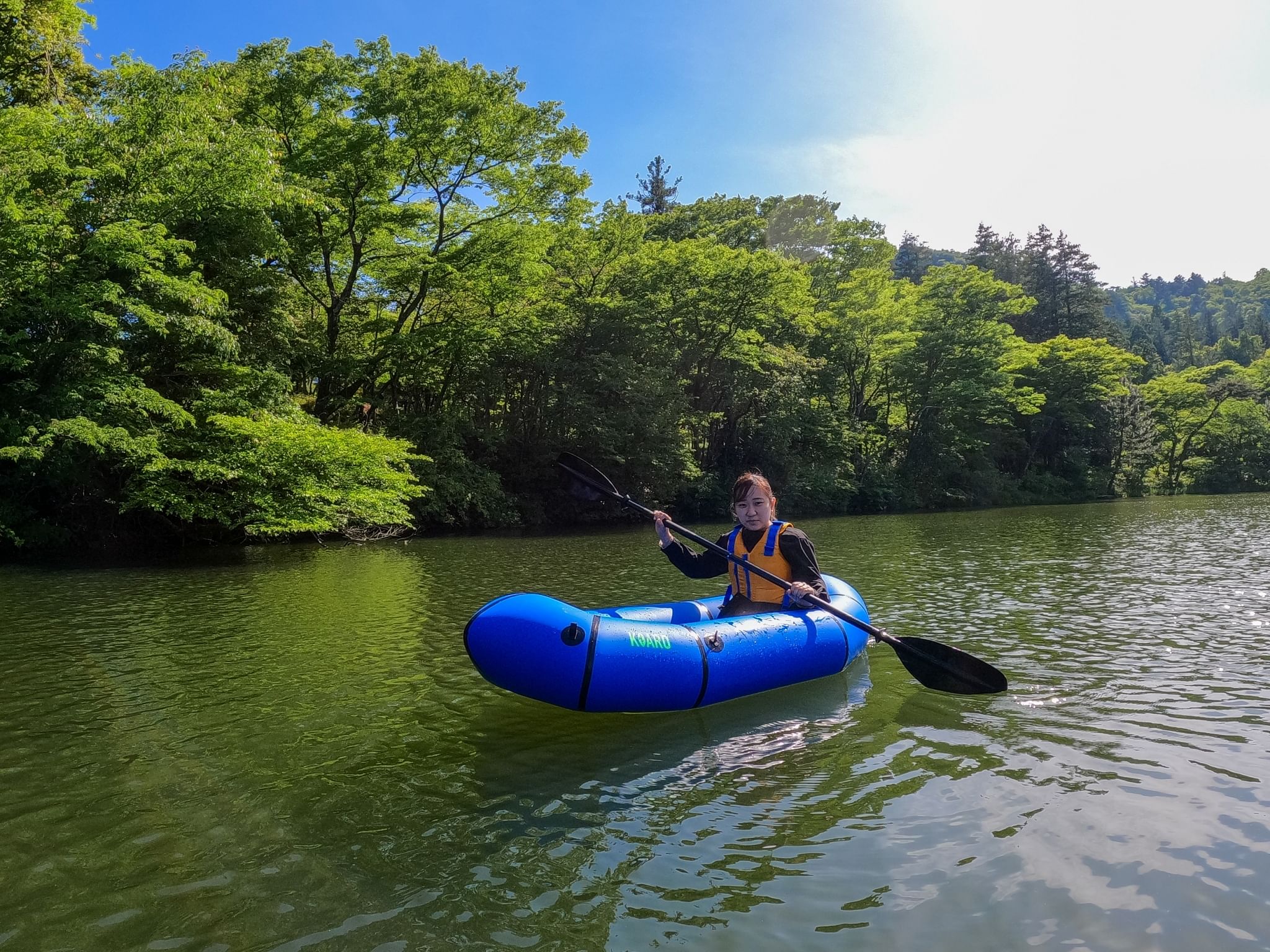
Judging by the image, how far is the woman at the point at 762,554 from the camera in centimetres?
612

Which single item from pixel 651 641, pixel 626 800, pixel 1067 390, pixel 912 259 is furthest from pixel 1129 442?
pixel 626 800

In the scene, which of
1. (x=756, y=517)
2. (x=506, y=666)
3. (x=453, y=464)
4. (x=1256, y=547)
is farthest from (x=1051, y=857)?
(x=453, y=464)

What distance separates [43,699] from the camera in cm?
545

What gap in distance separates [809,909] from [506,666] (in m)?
2.19

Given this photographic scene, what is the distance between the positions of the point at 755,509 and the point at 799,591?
29.7 inches

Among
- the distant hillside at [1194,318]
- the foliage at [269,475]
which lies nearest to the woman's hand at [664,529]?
the foliage at [269,475]

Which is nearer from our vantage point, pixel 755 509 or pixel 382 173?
pixel 755 509

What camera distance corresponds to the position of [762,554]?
20.6ft

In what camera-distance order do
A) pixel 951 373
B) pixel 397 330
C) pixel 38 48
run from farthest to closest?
pixel 951 373, pixel 397 330, pixel 38 48

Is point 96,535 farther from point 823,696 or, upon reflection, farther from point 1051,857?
point 1051,857

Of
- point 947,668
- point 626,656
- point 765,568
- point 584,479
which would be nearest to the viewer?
point 626,656

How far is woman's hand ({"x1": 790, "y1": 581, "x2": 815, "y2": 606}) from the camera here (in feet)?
19.1

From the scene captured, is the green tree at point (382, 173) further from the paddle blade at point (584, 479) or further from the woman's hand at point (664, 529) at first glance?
the woman's hand at point (664, 529)

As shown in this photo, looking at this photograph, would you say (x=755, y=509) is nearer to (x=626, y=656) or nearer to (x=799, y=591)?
(x=799, y=591)
